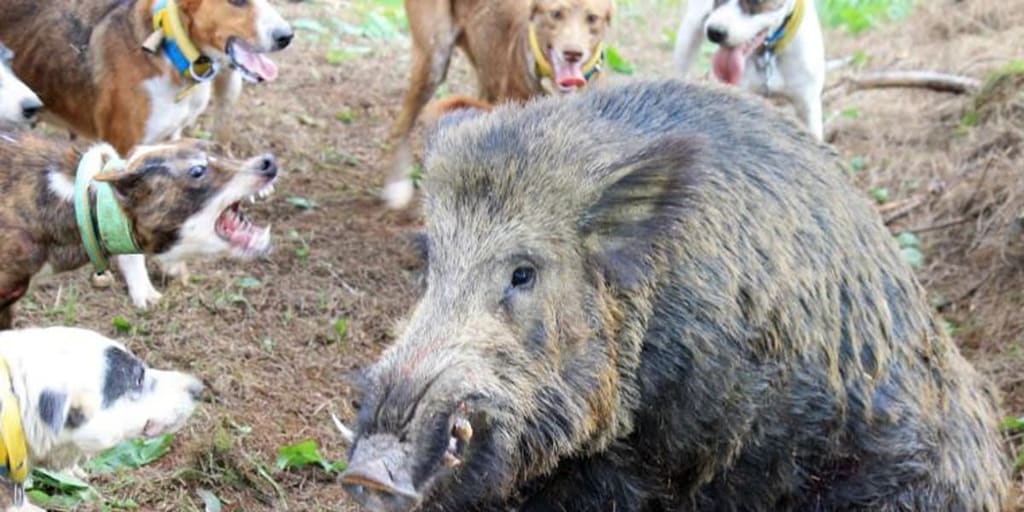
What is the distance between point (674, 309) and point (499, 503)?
0.77 meters

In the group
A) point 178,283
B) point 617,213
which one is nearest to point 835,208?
point 617,213

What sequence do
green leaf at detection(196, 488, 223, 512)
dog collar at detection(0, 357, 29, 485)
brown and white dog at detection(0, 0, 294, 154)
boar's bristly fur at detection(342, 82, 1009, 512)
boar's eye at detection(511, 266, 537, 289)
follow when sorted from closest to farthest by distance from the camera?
boar's bristly fur at detection(342, 82, 1009, 512) → boar's eye at detection(511, 266, 537, 289) → dog collar at detection(0, 357, 29, 485) → green leaf at detection(196, 488, 223, 512) → brown and white dog at detection(0, 0, 294, 154)

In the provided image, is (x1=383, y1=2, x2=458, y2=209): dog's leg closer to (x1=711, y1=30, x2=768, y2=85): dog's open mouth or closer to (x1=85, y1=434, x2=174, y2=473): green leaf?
(x1=711, y1=30, x2=768, y2=85): dog's open mouth

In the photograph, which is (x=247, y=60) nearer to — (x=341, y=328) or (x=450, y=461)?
(x=341, y=328)

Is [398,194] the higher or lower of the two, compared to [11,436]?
lower

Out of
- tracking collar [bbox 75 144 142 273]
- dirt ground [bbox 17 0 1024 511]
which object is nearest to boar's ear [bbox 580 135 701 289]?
dirt ground [bbox 17 0 1024 511]

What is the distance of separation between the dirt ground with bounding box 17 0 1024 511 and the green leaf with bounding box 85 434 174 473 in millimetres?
45

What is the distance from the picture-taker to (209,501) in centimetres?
493

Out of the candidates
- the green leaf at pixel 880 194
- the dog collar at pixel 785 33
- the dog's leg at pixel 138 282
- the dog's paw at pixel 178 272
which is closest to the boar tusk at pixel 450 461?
the dog's leg at pixel 138 282

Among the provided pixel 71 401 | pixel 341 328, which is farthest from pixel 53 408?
pixel 341 328

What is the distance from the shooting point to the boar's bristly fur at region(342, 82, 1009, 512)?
3.43 metres

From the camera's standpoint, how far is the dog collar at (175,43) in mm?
6871

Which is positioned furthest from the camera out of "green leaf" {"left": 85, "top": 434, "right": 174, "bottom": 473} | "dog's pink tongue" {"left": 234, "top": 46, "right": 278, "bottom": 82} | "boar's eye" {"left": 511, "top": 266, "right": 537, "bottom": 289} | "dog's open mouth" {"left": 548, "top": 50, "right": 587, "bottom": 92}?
"dog's open mouth" {"left": 548, "top": 50, "right": 587, "bottom": 92}

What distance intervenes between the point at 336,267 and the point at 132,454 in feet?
7.31
